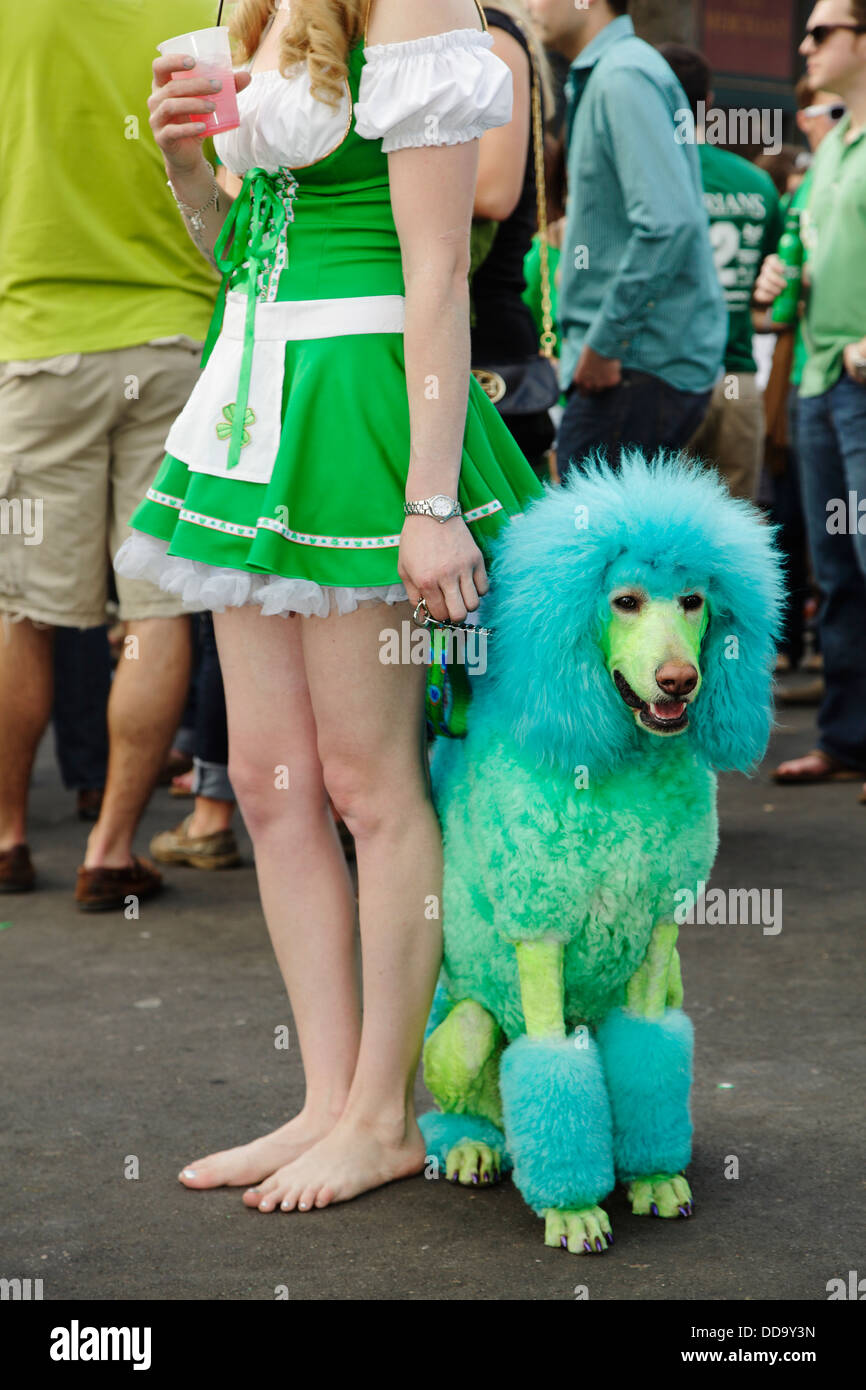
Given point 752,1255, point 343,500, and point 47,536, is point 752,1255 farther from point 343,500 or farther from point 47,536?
point 47,536

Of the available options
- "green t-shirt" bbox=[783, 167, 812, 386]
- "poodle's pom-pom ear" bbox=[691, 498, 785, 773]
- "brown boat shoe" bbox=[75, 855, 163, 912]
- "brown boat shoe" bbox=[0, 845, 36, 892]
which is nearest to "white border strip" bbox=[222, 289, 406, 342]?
"poodle's pom-pom ear" bbox=[691, 498, 785, 773]

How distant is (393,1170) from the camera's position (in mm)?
2490

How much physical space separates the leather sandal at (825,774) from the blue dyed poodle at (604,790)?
120 inches

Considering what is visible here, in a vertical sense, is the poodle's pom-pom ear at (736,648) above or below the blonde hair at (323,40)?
below

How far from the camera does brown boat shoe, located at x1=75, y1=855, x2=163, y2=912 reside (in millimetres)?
4070

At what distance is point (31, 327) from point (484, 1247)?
251cm

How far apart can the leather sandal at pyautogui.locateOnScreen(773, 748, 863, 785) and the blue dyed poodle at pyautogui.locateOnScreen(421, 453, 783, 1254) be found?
3.05 meters

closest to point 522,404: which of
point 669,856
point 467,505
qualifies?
point 467,505

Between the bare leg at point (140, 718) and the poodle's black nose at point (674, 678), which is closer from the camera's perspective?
the poodle's black nose at point (674, 678)

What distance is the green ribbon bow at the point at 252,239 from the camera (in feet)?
7.56

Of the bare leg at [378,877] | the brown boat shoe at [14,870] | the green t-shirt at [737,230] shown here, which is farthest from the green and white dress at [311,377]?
the green t-shirt at [737,230]

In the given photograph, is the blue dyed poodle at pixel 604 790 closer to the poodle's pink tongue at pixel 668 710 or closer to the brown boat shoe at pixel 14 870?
the poodle's pink tongue at pixel 668 710

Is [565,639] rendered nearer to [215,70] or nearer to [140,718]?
[215,70]

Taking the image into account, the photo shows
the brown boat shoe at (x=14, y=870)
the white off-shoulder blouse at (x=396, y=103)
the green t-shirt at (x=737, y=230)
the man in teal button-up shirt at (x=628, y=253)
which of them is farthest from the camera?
the green t-shirt at (x=737, y=230)
